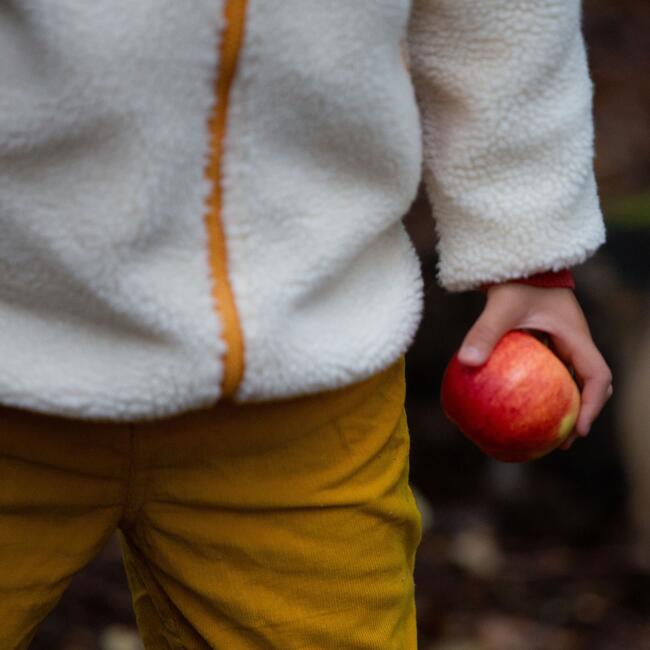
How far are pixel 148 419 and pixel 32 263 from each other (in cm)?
19

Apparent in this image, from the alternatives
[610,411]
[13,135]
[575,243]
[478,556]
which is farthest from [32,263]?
[610,411]

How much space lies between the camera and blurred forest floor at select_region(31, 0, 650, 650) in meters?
2.68

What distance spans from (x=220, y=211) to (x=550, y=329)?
1.38ft

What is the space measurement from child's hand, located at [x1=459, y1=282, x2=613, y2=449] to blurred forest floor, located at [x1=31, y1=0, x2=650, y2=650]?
4.74 ft

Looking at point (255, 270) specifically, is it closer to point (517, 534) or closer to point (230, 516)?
point (230, 516)

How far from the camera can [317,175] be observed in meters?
1.13

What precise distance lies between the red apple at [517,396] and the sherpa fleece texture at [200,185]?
0.37ft

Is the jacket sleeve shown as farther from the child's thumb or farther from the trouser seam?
the trouser seam

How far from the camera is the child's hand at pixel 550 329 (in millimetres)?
1265

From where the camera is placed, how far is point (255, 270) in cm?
109

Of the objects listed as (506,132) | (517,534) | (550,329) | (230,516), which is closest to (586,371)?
(550,329)

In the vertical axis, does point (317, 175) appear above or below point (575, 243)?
above

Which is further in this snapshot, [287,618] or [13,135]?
[287,618]

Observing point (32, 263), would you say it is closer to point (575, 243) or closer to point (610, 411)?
point (575, 243)
